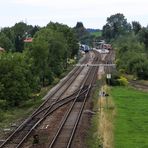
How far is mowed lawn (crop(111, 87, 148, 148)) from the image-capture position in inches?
1198

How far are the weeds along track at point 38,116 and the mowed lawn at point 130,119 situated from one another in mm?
5252

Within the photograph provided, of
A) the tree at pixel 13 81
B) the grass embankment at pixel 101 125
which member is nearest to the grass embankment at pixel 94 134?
the grass embankment at pixel 101 125

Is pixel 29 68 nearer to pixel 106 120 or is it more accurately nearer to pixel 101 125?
pixel 106 120

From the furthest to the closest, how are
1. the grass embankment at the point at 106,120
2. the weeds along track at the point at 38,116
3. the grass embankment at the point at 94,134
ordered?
1. the weeds along track at the point at 38,116
2. the grass embankment at the point at 106,120
3. the grass embankment at the point at 94,134

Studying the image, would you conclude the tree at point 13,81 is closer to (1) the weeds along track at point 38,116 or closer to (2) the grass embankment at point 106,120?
(1) the weeds along track at point 38,116

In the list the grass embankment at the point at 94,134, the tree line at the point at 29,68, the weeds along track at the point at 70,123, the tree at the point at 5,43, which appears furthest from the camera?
the tree at the point at 5,43

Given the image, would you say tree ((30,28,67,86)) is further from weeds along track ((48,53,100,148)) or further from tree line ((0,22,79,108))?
weeds along track ((48,53,100,148))

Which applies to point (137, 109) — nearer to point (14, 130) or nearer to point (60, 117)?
point (60, 117)

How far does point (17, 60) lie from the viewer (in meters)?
50.9

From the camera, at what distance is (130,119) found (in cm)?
3875

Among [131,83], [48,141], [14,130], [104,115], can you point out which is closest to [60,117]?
[104,115]

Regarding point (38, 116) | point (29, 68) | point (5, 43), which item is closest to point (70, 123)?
point (38, 116)

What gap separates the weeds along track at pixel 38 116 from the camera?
31.4m

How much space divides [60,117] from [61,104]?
7274mm
